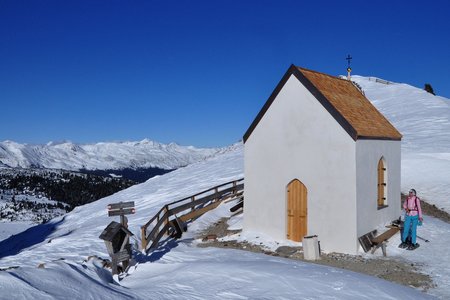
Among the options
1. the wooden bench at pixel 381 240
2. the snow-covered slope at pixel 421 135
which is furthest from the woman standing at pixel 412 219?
the snow-covered slope at pixel 421 135

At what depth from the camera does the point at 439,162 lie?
28297 millimetres

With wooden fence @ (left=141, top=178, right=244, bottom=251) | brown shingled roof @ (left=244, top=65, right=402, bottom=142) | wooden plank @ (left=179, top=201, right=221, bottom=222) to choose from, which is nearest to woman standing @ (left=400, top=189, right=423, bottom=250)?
brown shingled roof @ (left=244, top=65, right=402, bottom=142)

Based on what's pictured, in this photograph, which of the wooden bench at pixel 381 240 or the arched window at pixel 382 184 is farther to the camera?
the arched window at pixel 382 184

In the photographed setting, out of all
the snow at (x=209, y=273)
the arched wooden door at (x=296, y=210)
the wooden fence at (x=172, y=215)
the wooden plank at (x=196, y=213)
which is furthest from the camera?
the wooden plank at (x=196, y=213)

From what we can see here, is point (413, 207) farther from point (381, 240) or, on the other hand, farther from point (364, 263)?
point (364, 263)

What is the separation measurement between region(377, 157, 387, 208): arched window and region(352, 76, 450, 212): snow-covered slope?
7450 millimetres

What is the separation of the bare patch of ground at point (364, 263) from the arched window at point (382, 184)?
3591 millimetres

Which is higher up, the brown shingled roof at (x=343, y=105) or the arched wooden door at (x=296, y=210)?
the brown shingled roof at (x=343, y=105)

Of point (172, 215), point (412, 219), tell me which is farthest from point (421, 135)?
point (172, 215)

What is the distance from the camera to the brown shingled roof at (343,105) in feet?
49.4

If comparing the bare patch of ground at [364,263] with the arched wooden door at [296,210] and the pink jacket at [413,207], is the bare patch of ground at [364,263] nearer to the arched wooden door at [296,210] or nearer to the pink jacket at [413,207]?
the arched wooden door at [296,210]

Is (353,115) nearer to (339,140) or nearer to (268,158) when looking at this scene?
(339,140)

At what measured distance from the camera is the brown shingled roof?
15.1 metres

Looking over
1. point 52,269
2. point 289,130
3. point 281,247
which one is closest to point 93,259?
point 52,269
